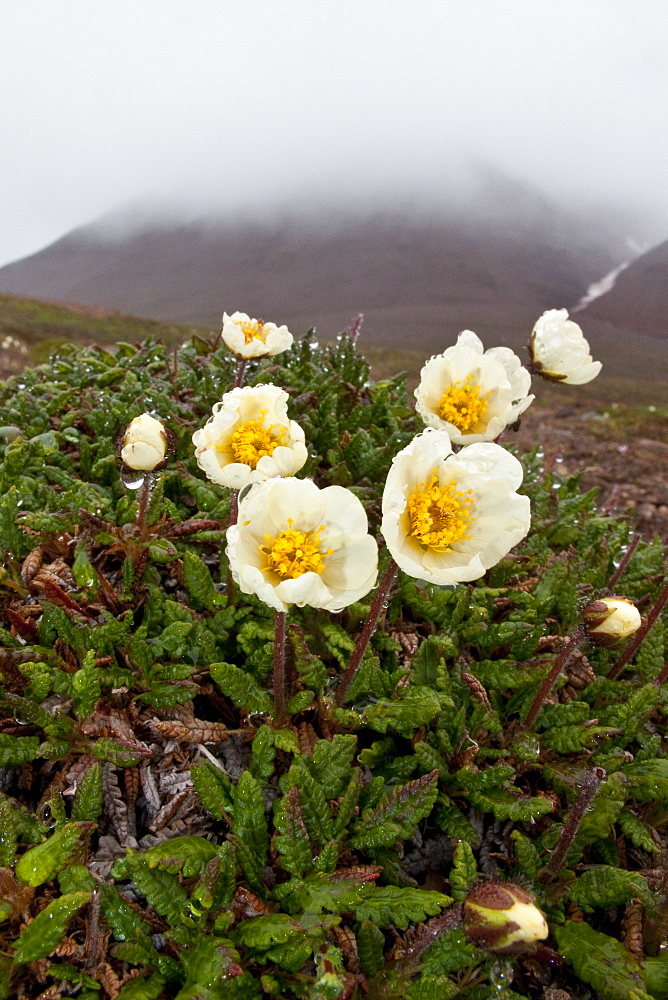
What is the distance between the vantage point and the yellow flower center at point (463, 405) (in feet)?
7.68

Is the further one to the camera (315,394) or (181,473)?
(315,394)

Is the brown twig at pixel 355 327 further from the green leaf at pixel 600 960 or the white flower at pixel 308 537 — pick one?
the green leaf at pixel 600 960

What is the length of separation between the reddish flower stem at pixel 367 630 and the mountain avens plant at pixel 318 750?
22mm

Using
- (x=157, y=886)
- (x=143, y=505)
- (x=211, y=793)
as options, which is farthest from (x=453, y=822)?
(x=143, y=505)

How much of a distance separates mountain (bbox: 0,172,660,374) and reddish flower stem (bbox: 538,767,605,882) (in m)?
60.7

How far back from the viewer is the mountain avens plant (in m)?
1.62

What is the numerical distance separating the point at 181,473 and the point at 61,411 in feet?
4.04

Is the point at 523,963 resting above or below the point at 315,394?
below

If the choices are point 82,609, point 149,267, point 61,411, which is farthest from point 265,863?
point 149,267

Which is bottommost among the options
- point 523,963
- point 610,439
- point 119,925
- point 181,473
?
point 610,439

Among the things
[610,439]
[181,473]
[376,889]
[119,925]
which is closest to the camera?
[119,925]

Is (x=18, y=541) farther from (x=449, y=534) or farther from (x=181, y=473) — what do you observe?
(x=449, y=534)

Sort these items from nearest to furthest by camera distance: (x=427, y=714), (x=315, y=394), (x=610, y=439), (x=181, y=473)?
(x=427, y=714) → (x=181, y=473) → (x=315, y=394) → (x=610, y=439)

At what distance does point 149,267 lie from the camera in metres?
109
